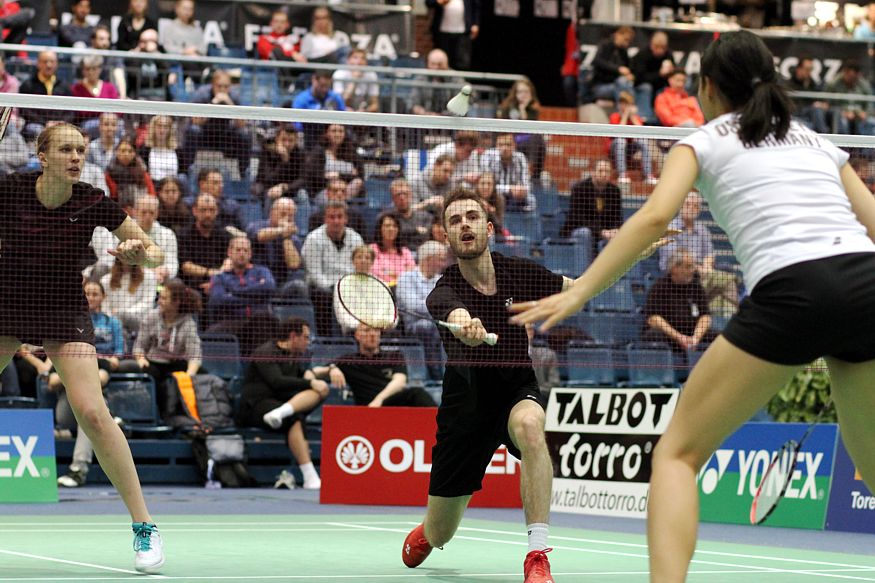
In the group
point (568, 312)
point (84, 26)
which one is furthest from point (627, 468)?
point (84, 26)

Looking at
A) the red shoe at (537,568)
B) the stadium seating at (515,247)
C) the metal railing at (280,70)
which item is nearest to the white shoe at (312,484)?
the stadium seating at (515,247)

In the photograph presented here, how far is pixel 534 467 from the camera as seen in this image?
269 inches

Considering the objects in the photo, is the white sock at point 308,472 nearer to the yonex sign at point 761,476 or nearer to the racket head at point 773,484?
the yonex sign at point 761,476

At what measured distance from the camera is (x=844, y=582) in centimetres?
735

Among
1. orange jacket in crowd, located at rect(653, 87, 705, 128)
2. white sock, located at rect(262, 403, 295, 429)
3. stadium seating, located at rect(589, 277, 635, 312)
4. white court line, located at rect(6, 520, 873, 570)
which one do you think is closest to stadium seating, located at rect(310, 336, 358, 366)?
white sock, located at rect(262, 403, 295, 429)

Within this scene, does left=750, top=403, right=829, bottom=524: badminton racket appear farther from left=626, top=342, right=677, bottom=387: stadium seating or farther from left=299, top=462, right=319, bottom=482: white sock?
left=299, top=462, right=319, bottom=482: white sock

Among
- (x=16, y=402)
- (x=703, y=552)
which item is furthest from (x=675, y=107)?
(x=703, y=552)

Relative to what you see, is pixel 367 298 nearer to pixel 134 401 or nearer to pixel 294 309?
pixel 294 309

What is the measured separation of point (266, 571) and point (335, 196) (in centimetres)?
680

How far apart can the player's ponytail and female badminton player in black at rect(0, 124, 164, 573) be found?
332cm

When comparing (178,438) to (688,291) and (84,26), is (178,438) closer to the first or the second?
(688,291)

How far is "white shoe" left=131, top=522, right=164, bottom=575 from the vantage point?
710 cm

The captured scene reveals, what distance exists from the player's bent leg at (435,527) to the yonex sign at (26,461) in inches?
200

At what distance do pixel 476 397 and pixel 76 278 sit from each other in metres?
2.15
